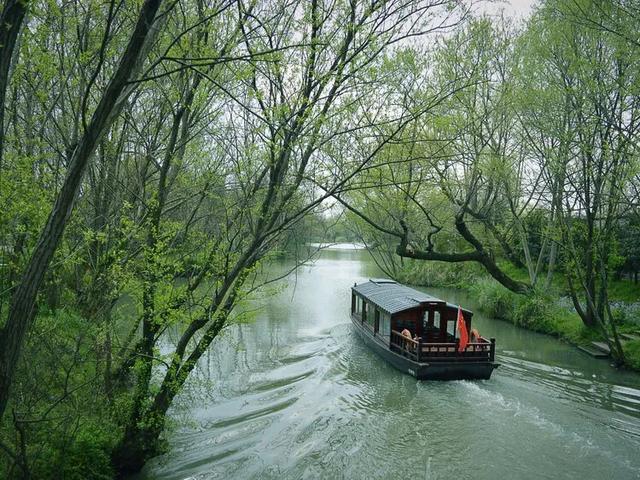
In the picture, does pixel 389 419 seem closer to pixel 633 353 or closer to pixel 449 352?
pixel 449 352

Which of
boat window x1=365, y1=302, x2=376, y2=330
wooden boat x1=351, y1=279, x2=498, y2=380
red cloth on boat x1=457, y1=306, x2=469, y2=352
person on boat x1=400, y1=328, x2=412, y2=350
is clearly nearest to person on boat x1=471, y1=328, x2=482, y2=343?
wooden boat x1=351, y1=279, x2=498, y2=380

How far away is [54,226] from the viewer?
3602 millimetres

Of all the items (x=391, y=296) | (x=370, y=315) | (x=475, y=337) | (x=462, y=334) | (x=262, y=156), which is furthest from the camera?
(x=370, y=315)

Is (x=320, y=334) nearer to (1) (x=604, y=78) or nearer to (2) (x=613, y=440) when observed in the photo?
(2) (x=613, y=440)

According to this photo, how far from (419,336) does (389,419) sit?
4199mm

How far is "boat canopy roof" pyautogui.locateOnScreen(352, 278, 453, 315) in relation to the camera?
523 inches

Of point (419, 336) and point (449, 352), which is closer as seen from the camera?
point (449, 352)

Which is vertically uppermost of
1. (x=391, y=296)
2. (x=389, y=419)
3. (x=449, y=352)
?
(x=391, y=296)

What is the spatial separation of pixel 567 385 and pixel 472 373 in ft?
7.50

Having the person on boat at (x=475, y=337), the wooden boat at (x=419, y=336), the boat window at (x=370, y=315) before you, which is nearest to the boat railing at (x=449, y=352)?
the wooden boat at (x=419, y=336)

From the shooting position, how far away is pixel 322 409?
10016 millimetres

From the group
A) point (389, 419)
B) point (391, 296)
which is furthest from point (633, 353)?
point (389, 419)

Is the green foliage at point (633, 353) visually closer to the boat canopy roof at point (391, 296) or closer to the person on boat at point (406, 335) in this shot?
the boat canopy roof at point (391, 296)

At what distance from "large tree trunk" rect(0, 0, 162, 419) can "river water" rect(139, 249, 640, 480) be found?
4.38 meters
